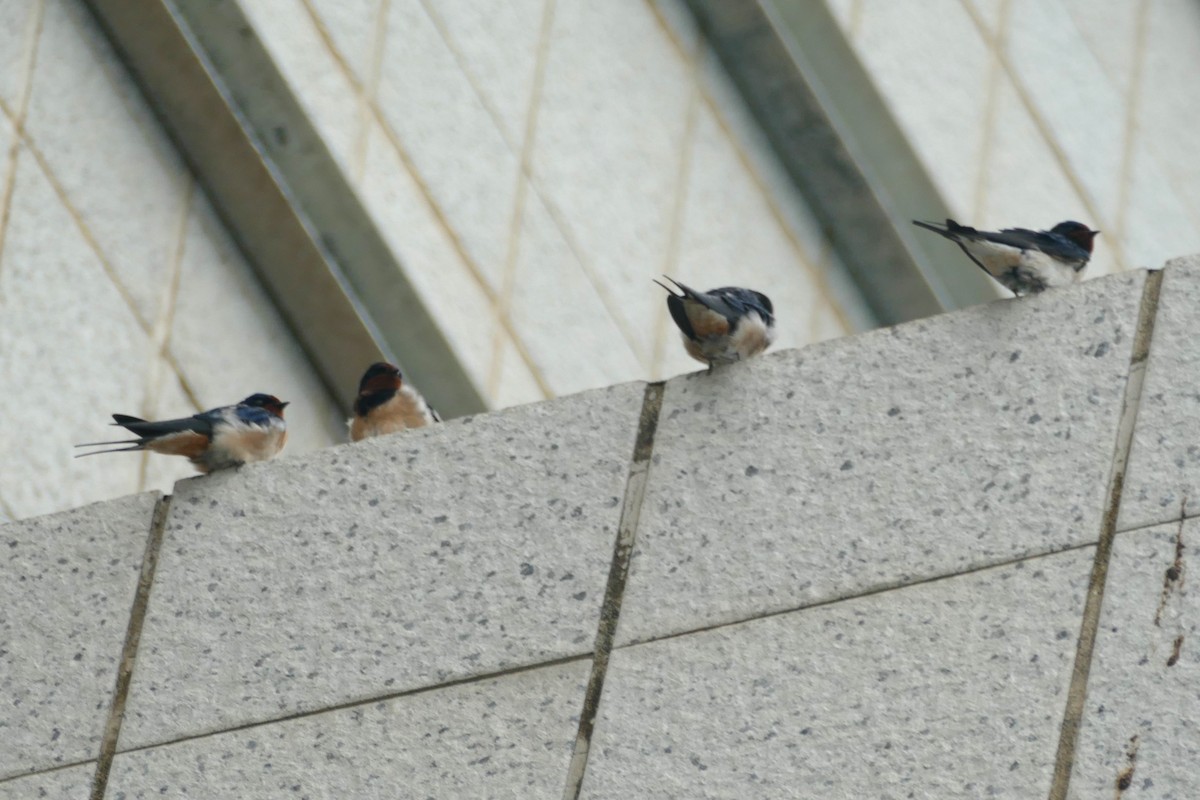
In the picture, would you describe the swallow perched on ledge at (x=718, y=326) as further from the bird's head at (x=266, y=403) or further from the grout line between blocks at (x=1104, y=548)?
the bird's head at (x=266, y=403)

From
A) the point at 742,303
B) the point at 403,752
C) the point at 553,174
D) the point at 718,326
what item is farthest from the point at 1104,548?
the point at 553,174

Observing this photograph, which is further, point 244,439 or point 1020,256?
point 244,439

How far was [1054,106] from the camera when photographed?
16.2m

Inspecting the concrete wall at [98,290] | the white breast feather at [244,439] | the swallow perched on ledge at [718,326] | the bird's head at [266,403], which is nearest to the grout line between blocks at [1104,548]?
the swallow perched on ledge at [718,326]

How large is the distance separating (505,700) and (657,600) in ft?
1.75

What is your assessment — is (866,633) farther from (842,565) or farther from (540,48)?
(540,48)

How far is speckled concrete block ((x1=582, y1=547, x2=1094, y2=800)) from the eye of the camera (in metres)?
6.43

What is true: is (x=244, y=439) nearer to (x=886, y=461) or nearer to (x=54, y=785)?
(x=54, y=785)

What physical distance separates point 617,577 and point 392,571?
2.41 ft

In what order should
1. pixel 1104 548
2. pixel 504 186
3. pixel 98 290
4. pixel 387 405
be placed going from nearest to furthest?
pixel 1104 548 < pixel 387 405 < pixel 98 290 < pixel 504 186

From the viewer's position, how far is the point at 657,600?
703 centimetres

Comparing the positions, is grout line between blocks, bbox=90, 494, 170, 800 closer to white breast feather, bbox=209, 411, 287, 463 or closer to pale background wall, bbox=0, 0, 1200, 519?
white breast feather, bbox=209, 411, 287, 463

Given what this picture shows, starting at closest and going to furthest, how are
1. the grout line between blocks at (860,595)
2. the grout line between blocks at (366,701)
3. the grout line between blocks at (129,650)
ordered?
1. the grout line between blocks at (860,595)
2. the grout line between blocks at (366,701)
3. the grout line between blocks at (129,650)

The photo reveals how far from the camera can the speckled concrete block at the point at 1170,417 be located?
21.5ft
